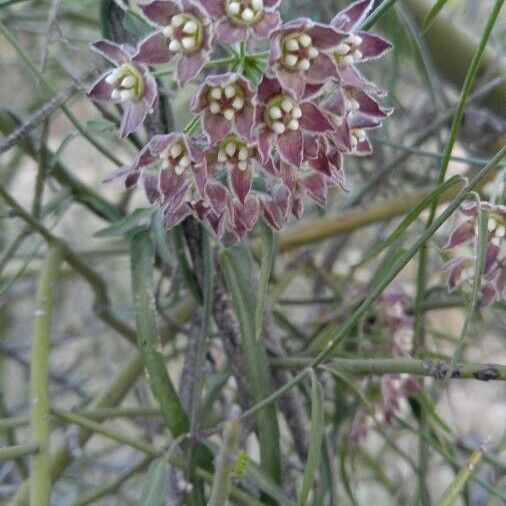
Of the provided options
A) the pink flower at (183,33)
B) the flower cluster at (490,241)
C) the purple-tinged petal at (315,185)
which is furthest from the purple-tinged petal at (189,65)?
the flower cluster at (490,241)

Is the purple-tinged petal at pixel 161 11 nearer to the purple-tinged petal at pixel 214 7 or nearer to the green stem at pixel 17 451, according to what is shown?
the purple-tinged petal at pixel 214 7

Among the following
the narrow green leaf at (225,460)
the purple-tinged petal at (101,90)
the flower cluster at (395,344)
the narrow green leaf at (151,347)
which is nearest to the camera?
the narrow green leaf at (225,460)

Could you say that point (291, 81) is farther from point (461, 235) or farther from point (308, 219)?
point (308, 219)

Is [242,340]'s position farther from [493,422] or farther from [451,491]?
[493,422]

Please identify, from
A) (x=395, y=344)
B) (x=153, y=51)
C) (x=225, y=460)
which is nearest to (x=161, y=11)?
(x=153, y=51)

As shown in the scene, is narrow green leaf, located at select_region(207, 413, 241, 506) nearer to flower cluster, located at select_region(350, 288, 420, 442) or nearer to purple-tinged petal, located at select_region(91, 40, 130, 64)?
purple-tinged petal, located at select_region(91, 40, 130, 64)

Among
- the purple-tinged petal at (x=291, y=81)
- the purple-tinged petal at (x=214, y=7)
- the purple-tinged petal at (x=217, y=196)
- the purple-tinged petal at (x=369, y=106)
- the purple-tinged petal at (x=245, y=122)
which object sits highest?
the purple-tinged petal at (x=214, y=7)

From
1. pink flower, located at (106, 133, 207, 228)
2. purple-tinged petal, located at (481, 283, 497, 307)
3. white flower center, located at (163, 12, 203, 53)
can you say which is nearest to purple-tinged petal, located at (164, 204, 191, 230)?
pink flower, located at (106, 133, 207, 228)

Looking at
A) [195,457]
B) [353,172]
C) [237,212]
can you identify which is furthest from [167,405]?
[353,172]
